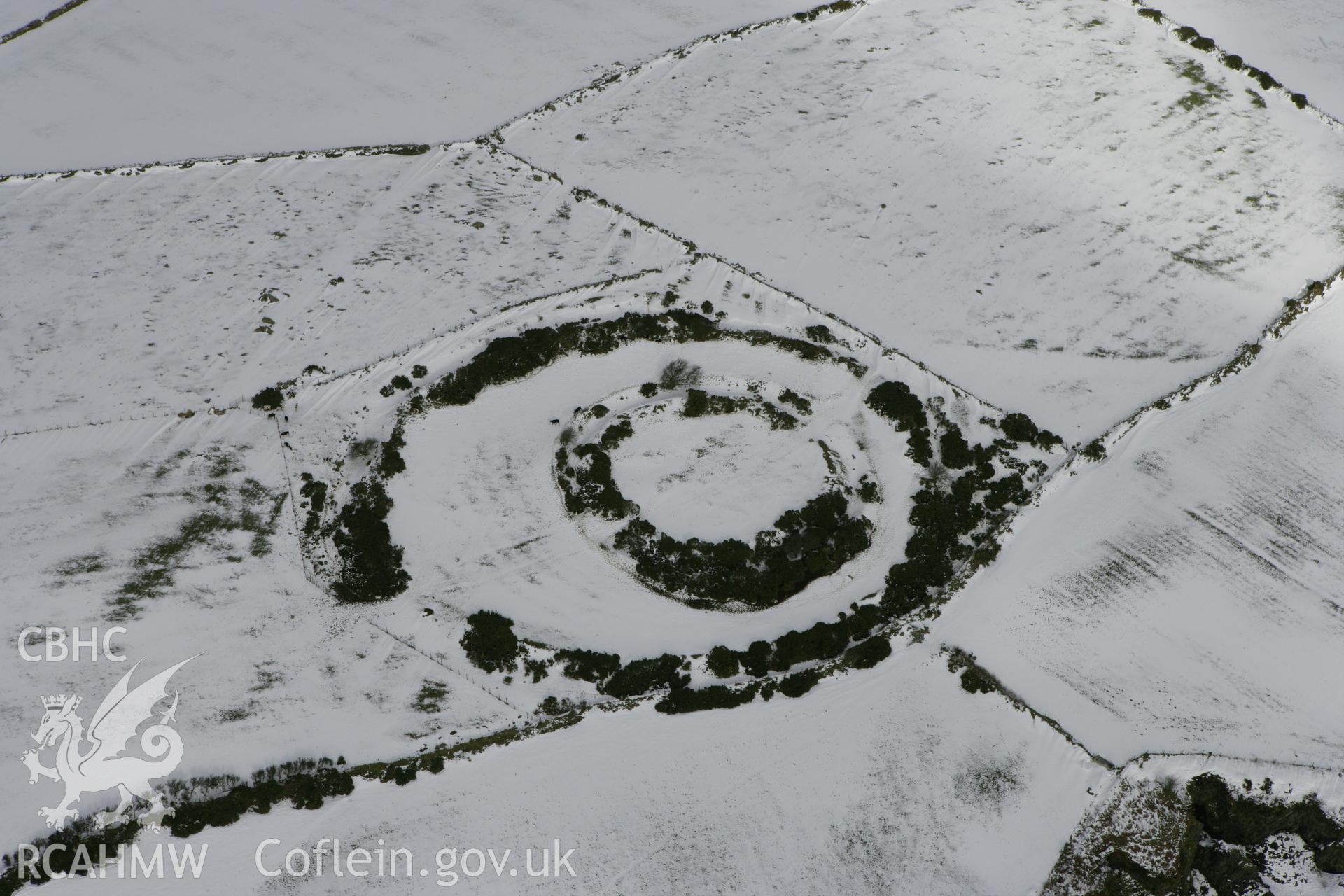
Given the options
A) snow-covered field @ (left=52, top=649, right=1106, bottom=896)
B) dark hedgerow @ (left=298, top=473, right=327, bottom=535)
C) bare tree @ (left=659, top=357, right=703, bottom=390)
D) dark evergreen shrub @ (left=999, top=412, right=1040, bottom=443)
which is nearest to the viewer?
snow-covered field @ (left=52, top=649, right=1106, bottom=896)

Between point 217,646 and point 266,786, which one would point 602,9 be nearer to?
point 217,646

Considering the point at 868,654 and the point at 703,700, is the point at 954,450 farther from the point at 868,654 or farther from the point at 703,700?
the point at 703,700

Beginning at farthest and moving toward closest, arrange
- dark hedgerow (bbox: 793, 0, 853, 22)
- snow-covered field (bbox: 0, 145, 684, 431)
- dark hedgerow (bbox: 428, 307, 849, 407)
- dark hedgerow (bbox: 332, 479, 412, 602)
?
1. dark hedgerow (bbox: 793, 0, 853, 22)
2. dark hedgerow (bbox: 428, 307, 849, 407)
3. snow-covered field (bbox: 0, 145, 684, 431)
4. dark hedgerow (bbox: 332, 479, 412, 602)

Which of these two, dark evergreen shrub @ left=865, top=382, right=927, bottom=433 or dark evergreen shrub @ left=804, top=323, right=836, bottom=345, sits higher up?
dark evergreen shrub @ left=804, top=323, right=836, bottom=345

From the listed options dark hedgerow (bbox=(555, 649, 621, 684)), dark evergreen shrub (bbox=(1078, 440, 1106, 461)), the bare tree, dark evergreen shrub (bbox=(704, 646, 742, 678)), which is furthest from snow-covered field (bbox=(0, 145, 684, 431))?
dark evergreen shrub (bbox=(1078, 440, 1106, 461))

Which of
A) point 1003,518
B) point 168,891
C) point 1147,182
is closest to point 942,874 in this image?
point 1003,518

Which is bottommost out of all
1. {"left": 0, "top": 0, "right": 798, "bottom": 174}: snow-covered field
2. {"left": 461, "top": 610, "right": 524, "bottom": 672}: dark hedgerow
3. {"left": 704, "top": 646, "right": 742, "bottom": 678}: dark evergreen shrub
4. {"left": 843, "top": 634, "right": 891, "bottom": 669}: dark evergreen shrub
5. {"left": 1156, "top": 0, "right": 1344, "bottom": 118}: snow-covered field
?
{"left": 461, "top": 610, "right": 524, "bottom": 672}: dark hedgerow

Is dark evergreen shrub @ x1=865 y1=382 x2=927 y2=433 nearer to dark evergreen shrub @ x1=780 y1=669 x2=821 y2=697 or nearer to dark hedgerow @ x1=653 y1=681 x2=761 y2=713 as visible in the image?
dark evergreen shrub @ x1=780 y1=669 x2=821 y2=697

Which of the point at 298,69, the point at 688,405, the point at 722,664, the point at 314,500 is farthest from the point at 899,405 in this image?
the point at 298,69
